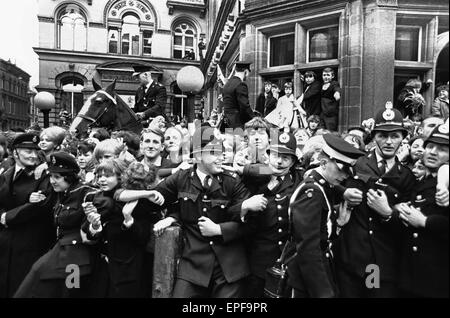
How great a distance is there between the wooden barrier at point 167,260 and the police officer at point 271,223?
72 centimetres

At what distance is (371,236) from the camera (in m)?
3.31

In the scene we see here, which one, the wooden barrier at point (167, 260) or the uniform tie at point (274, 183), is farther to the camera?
the uniform tie at point (274, 183)

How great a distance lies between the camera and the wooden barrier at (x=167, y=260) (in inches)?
141

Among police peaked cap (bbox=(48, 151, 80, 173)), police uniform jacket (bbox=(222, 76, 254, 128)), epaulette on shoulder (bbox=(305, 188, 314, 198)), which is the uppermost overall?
police uniform jacket (bbox=(222, 76, 254, 128))

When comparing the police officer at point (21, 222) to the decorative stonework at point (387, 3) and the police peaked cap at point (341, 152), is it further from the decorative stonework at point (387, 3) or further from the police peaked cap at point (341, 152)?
the decorative stonework at point (387, 3)

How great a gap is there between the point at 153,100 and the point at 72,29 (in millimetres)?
30527

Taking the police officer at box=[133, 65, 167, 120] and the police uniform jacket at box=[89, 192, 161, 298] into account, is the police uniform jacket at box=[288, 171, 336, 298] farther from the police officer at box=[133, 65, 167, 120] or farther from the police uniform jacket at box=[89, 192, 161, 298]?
the police officer at box=[133, 65, 167, 120]

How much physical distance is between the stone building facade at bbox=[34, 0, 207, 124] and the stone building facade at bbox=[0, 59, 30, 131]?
33.8 feet

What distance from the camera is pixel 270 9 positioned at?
10.1 meters

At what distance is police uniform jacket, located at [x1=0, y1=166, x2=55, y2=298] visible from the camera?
4316 millimetres

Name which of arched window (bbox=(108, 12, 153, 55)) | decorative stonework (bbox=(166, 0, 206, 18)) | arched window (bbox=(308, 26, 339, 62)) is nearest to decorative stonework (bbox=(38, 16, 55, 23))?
arched window (bbox=(108, 12, 153, 55))

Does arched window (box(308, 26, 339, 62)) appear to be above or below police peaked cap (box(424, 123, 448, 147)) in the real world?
above

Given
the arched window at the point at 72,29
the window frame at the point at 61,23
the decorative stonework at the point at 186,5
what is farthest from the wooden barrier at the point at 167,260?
the decorative stonework at the point at 186,5

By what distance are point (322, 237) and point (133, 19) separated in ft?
123
